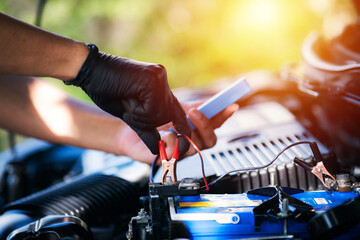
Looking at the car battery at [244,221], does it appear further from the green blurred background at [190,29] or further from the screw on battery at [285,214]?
the green blurred background at [190,29]

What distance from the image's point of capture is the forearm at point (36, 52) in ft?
2.57

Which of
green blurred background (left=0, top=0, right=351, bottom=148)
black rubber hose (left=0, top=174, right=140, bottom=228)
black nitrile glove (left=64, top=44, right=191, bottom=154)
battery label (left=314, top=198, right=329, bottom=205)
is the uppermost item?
green blurred background (left=0, top=0, right=351, bottom=148)

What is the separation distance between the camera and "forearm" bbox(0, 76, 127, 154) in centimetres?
131

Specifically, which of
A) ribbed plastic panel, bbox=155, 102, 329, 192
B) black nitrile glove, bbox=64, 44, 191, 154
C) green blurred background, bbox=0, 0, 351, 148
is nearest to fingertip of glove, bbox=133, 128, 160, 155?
black nitrile glove, bbox=64, 44, 191, 154

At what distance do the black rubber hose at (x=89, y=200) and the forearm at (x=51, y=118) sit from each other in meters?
0.14

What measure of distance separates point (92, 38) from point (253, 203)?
4943mm

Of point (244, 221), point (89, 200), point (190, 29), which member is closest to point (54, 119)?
point (89, 200)

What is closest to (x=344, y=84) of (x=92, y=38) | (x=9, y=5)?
(x=9, y=5)

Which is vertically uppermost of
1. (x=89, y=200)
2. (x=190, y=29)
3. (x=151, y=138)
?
(x=190, y=29)

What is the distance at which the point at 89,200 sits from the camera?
1091mm

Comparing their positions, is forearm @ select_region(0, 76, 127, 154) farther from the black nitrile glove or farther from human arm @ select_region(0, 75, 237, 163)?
the black nitrile glove

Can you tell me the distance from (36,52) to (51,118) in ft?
1.94

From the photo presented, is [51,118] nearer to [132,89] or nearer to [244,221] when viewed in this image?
[132,89]

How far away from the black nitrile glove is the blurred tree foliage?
3.51 m
